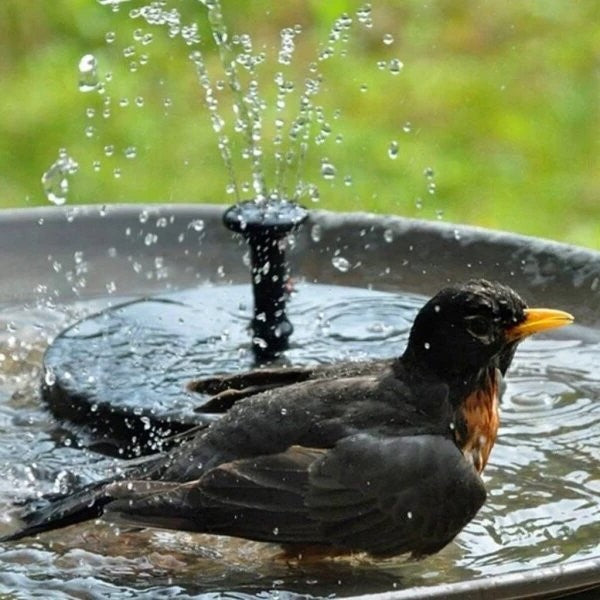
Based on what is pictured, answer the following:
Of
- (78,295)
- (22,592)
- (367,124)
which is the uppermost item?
(367,124)

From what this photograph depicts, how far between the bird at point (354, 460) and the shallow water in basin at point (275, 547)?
2.9 inches

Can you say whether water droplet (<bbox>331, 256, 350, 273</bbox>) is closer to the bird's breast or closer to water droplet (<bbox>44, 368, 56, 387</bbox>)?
water droplet (<bbox>44, 368, 56, 387</bbox>)

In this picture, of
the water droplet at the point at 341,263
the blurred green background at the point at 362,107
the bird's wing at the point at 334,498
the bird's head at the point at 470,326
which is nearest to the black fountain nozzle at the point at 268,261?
the water droplet at the point at 341,263

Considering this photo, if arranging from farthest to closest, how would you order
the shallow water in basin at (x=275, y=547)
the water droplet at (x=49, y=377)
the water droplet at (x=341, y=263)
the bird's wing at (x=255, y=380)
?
the water droplet at (x=341, y=263), the water droplet at (x=49, y=377), the bird's wing at (x=255, y=380), the shallow water in basin at (x=275, y=547)

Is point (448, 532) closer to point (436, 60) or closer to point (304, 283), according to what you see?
point (304, 283)

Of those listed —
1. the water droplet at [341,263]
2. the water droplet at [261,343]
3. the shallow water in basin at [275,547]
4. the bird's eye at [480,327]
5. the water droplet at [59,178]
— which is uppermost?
the water droplet at [59,178]

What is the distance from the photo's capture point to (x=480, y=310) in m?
3.52

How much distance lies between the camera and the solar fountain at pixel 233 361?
129 inches

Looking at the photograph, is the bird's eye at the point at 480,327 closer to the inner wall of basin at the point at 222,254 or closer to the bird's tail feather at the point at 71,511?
the bird's tail feather at the point at 71,511

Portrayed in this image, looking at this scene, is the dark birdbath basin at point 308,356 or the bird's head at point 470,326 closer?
the dark birdbath basin at point 308,356

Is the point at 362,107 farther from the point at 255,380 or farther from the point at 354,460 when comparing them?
the point at 354,460

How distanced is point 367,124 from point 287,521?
498 centimetres

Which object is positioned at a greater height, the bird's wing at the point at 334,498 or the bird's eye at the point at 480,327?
the bird's eye at the point at 480,327

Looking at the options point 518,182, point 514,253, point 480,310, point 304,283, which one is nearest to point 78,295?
point 304,283
